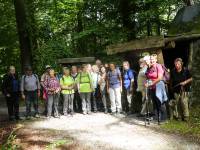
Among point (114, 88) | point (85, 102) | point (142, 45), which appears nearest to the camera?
point (142, 45)

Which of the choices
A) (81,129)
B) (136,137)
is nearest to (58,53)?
(81,129)

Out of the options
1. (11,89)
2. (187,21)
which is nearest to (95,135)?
(11,89)

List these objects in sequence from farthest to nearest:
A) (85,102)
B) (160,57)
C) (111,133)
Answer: (85,102), (160,57), (111,133)

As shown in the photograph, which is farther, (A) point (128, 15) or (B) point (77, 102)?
(A) point (128, 15)

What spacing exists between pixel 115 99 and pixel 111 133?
10.8 feet

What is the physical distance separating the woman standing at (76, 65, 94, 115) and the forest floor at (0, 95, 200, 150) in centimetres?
94

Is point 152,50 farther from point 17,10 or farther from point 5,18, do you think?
point 5,18

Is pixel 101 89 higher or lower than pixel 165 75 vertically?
lower

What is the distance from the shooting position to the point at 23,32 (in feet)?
74.0

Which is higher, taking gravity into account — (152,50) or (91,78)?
(152,50)

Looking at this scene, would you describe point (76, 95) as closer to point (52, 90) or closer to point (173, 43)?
point (52, 90)

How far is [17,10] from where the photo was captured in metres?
22.4

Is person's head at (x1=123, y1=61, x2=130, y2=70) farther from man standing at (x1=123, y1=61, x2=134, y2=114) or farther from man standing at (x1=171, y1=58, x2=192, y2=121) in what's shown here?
man standing at (x1=171, y1=58, x2=192, y2=121)

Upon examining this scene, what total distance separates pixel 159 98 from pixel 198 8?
19.1ft
